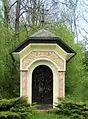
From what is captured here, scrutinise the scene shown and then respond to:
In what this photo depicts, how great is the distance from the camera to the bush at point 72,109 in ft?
46.0

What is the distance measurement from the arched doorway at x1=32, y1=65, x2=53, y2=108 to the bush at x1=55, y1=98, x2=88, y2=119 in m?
2.43

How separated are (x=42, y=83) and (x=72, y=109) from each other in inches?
134

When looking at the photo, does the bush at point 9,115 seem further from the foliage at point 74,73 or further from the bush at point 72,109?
the foliage at point 74,73

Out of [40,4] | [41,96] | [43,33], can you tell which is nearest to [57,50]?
[43,33]

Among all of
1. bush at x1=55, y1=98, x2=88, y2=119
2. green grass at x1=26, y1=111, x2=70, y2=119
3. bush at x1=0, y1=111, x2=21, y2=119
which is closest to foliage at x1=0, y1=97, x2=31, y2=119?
bush at x1=0, y1=111, x2=21, y2=119

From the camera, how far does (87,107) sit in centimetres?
1436

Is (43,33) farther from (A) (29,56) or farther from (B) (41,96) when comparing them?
(B) (41,96)

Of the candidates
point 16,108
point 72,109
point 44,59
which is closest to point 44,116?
point 72,109

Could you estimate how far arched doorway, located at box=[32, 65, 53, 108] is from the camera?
17188 millimetres

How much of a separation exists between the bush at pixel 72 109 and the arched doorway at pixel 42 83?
2430mm

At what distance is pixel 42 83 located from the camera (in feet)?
57.1

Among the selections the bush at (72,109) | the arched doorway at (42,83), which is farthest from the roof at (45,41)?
the bush at (72,109)

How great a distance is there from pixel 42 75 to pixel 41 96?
3.51 ft

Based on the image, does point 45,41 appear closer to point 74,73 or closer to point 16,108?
point 16,108
